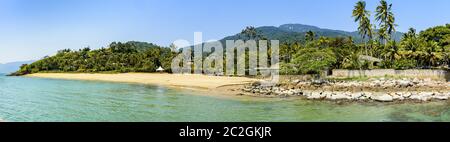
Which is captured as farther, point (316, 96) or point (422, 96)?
point (316, 96)

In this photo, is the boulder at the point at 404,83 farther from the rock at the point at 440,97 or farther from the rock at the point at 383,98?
the rock at the point at 383,98

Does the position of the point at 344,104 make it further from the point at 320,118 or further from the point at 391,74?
the point at 391,74

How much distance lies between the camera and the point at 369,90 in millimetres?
31188

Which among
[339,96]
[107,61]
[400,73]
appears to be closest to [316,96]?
[339,96]

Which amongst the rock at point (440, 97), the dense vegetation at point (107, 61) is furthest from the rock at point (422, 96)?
the dense vegetation at point (107, 61)

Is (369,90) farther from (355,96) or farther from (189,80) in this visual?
(189,80)

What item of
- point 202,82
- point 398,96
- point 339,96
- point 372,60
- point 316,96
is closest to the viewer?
point 398,96

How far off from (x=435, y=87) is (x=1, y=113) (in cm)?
3287

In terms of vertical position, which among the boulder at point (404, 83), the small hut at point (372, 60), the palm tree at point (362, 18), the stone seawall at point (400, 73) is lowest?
the boulder at point (404, 83)

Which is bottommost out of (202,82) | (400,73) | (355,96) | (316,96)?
(316,96)

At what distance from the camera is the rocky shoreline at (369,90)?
26547 millimetres

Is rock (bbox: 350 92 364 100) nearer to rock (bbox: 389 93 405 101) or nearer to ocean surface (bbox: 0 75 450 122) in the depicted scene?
rock (bbox: 389 93 405 101)

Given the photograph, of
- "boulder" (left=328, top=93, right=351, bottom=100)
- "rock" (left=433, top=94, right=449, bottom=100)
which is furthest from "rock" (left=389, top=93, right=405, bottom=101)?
"boulder" (left=328, top=93, right=351, bottom=100)

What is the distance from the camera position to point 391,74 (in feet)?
125
